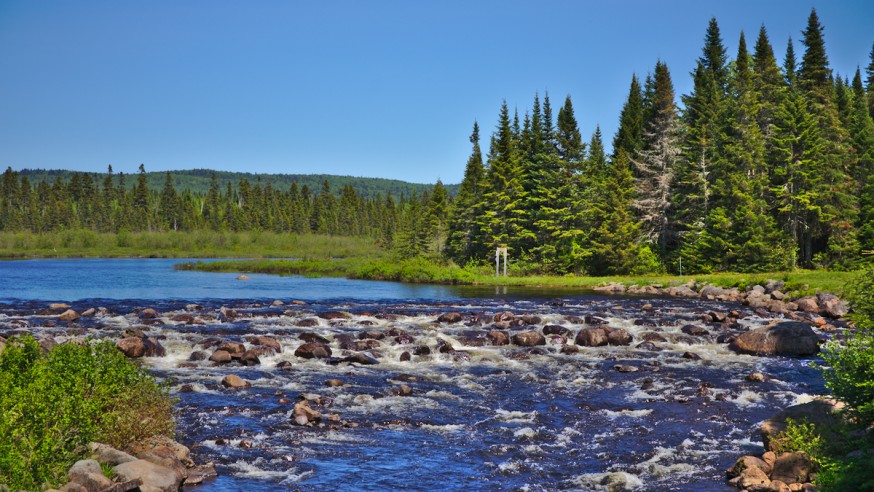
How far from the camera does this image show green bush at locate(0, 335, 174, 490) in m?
10.1

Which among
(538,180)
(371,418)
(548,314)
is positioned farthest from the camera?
(538,180)

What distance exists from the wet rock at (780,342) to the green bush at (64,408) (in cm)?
2154

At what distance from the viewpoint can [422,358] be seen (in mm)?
25516

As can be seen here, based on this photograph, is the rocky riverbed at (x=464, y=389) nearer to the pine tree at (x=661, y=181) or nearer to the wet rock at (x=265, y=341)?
the wet rock at (x=265, y=341)

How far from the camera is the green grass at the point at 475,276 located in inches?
1850

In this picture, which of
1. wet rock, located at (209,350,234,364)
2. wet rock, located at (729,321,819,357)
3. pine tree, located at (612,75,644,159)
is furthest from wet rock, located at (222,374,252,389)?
pine tree, located at (612,75,644,159)

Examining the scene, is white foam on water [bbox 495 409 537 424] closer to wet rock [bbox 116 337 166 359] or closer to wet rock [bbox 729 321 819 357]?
wet rock [bbox 729 321 819 357]

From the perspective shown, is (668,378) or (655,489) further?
(668,378)

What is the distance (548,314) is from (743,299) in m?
15.2

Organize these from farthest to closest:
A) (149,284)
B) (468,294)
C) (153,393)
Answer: (149,284), (468,294), (153,393)

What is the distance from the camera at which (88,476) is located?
10414 millimetres

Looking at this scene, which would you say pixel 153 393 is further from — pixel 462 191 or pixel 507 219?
pixel 462 191

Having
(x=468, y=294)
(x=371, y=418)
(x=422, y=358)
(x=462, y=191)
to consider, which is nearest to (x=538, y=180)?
(x=462, y=191)

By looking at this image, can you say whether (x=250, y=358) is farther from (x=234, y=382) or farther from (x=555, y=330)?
(x=555, y=330)
